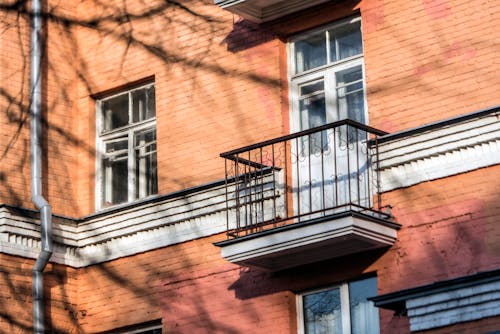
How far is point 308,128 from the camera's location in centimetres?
1529

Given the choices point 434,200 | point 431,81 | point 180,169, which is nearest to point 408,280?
point 434,200

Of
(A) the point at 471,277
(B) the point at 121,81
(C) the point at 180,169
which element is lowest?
(A) the point at 471,277

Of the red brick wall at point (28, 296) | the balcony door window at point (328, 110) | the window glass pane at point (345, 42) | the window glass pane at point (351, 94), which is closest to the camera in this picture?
the balcony door window at point (328, 110)

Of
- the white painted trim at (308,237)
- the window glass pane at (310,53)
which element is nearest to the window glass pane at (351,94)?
the window glass pane at (310,53)

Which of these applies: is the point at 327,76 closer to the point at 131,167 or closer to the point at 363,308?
the point at 363,308

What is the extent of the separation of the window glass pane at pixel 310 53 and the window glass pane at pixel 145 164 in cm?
Answer: 206

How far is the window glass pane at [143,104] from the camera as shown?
1686 centimetres

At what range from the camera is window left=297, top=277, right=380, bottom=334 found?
558 inches

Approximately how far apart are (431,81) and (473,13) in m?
0.76

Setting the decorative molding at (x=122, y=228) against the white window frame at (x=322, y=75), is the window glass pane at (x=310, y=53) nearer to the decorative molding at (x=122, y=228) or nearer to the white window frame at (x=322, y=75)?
the white window frame at (x=322, y=75)

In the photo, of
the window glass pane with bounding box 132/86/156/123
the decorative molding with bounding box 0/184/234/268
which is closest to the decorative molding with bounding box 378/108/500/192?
the decorative molding with bounding box 0/184/234/268

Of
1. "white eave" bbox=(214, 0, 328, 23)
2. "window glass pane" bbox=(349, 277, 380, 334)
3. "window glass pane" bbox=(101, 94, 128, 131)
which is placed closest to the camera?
"window glass pane" bbox=(349, 277, 380, 334)

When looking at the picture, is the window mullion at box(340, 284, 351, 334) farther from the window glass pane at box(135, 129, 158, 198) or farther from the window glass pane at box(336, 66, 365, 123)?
the window glass pane at box(135, 129, 158, 198)

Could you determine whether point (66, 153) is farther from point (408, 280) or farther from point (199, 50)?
point (408, 280)
